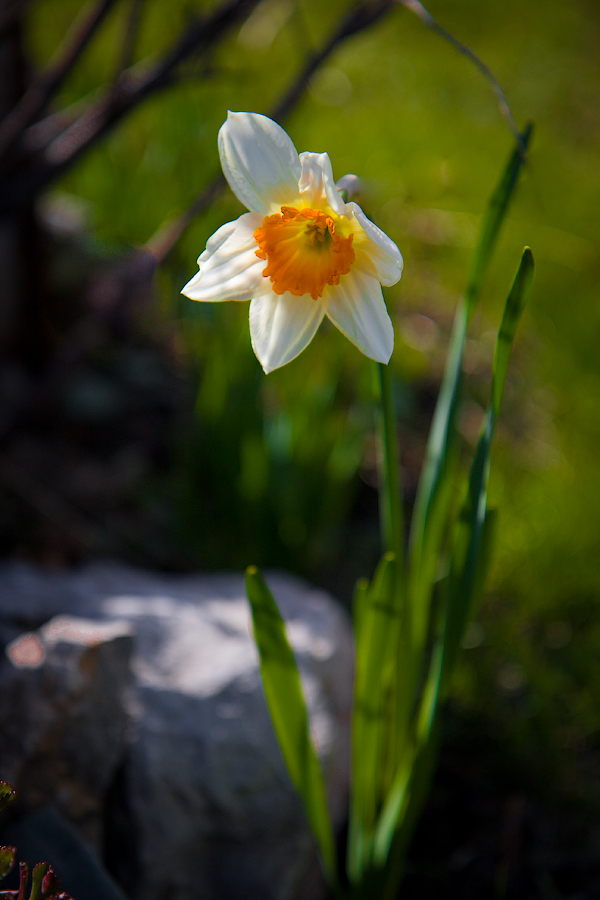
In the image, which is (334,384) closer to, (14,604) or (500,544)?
(500,544)

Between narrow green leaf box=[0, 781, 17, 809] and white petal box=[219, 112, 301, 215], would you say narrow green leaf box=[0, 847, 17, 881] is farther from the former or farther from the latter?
white petal box=[219, 112, 301, 215]

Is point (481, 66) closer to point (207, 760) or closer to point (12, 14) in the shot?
point (207, 760)

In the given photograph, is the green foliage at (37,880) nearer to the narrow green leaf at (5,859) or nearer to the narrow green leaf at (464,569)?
the narrow green leaf at (5,859)

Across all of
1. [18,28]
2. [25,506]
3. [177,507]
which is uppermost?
[18,28]

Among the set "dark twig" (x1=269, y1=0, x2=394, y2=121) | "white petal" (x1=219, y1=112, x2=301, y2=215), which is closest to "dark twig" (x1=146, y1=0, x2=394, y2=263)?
"dark twig" (x1=269, y1=0, x2=394, y2=121)

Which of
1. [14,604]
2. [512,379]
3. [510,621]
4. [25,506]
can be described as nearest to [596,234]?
[512,379]

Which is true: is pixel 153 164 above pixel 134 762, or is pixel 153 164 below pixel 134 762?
above

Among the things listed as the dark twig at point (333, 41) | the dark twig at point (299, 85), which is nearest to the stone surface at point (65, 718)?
the dark twig at point (299, 85)
